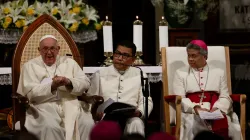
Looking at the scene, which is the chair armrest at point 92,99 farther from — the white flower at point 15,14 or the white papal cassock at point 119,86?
the white flower at point 15,14

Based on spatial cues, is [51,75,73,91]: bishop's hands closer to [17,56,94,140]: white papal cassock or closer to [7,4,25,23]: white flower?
[17,56,94,140]: white papal cassock

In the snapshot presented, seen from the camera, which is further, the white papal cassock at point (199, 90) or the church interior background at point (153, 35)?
the church interior background at point (153, 35)

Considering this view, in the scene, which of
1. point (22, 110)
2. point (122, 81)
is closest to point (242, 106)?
point (122, 81)

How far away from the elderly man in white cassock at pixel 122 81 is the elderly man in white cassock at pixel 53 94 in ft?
0.63

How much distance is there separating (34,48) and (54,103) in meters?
0.66

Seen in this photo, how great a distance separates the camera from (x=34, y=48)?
5.58 metres

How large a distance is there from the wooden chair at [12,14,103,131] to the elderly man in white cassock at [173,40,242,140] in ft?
3.00

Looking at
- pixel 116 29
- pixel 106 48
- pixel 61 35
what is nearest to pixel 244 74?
pixel 116 29

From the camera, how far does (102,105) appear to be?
17.2 feet

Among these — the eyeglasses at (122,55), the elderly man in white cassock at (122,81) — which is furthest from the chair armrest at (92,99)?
the eyeglasses at (122,55)

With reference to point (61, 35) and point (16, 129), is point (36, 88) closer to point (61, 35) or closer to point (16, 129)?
point (16, 129)

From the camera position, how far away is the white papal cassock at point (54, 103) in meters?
5.04

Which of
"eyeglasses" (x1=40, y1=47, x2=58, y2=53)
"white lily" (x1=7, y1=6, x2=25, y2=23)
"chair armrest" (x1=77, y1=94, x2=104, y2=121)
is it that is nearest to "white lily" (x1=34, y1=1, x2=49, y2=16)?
"white lily" (x1=7, y1=6, x2=25, y2=23)

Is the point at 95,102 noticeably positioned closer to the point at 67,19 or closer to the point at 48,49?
the point at 48,49
